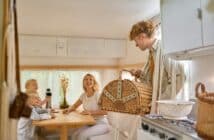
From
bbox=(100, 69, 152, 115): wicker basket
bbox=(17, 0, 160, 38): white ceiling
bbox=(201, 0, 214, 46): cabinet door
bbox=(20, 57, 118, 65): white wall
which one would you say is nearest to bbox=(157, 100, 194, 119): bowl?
bbox=(100, 69, 152, 115): wicker basket

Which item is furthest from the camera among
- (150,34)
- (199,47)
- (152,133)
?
(150,34)

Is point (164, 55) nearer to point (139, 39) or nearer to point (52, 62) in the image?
point (139, 39)

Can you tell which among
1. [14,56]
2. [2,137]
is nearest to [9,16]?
[14,56]

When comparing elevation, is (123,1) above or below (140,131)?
above

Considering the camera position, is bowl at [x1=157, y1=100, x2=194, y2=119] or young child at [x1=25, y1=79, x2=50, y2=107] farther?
young child at [x1=25, y1=79, x2=50, y2=107]

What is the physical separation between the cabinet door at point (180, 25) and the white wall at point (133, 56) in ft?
4.90

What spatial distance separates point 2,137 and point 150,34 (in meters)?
1.82

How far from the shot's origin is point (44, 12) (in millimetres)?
3033

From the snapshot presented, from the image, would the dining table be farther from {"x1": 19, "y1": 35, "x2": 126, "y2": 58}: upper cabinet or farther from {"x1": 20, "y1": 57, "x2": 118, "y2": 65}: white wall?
{"x1": 20, "y1": 57, "x2": 118, "y2": 65}: white wall

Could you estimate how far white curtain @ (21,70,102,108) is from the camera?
4.75m

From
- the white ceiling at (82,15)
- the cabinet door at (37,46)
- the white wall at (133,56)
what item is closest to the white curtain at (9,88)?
the white ceiling at (82,15)

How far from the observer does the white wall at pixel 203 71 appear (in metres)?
2.17

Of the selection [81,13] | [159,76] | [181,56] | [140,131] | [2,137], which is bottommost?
[140,131]

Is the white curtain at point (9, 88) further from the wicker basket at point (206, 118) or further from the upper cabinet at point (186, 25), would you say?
the upper cabinet at point (186, 25)
